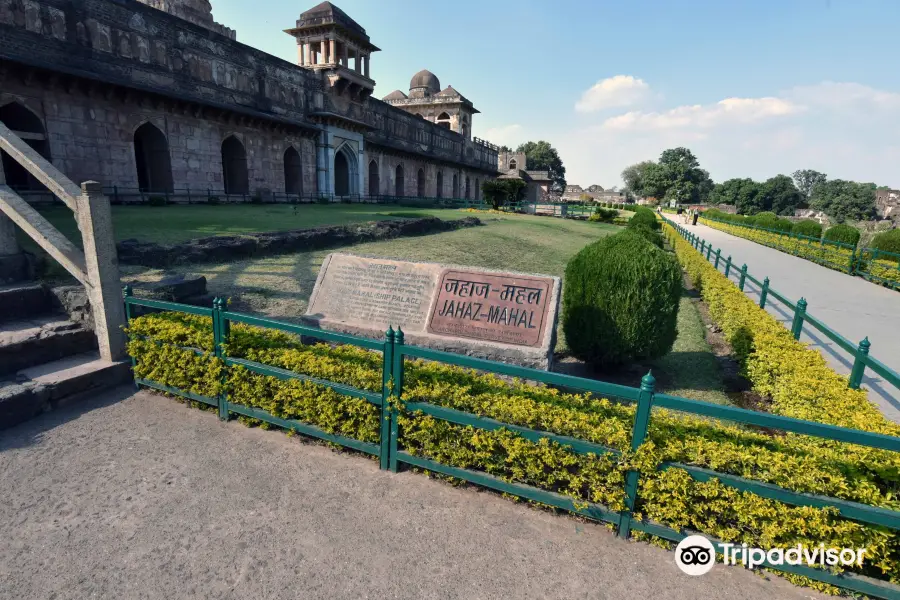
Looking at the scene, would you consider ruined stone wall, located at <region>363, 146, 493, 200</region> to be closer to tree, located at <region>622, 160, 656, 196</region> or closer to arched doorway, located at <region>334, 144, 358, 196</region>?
arched doorway, located at <region>334, 144, 358, 196</region>

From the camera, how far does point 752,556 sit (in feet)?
8.09

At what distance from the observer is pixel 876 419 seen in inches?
116

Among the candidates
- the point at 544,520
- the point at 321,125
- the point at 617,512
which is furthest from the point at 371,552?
the point at 321,125

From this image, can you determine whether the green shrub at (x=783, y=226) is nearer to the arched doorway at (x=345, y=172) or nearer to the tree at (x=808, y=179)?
the arched doorway at (x=345, y=172)

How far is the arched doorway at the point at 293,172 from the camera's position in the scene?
26.0m

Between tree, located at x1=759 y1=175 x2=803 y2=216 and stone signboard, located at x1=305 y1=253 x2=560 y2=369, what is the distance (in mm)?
99276

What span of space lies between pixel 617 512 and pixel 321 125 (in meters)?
28.4

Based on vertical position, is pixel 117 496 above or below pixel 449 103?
below

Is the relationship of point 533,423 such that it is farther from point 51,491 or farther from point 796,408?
point 51,491

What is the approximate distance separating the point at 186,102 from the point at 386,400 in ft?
67.5

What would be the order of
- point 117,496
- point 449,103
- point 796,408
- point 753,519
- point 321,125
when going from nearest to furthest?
point 753,519, point 117,496, point 796,408, point 321,125, point 449,103

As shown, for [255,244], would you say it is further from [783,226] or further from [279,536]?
[783,226]

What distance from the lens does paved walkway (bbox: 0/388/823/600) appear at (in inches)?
90.7

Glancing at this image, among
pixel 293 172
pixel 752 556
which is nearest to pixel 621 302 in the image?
pixel 752 556
